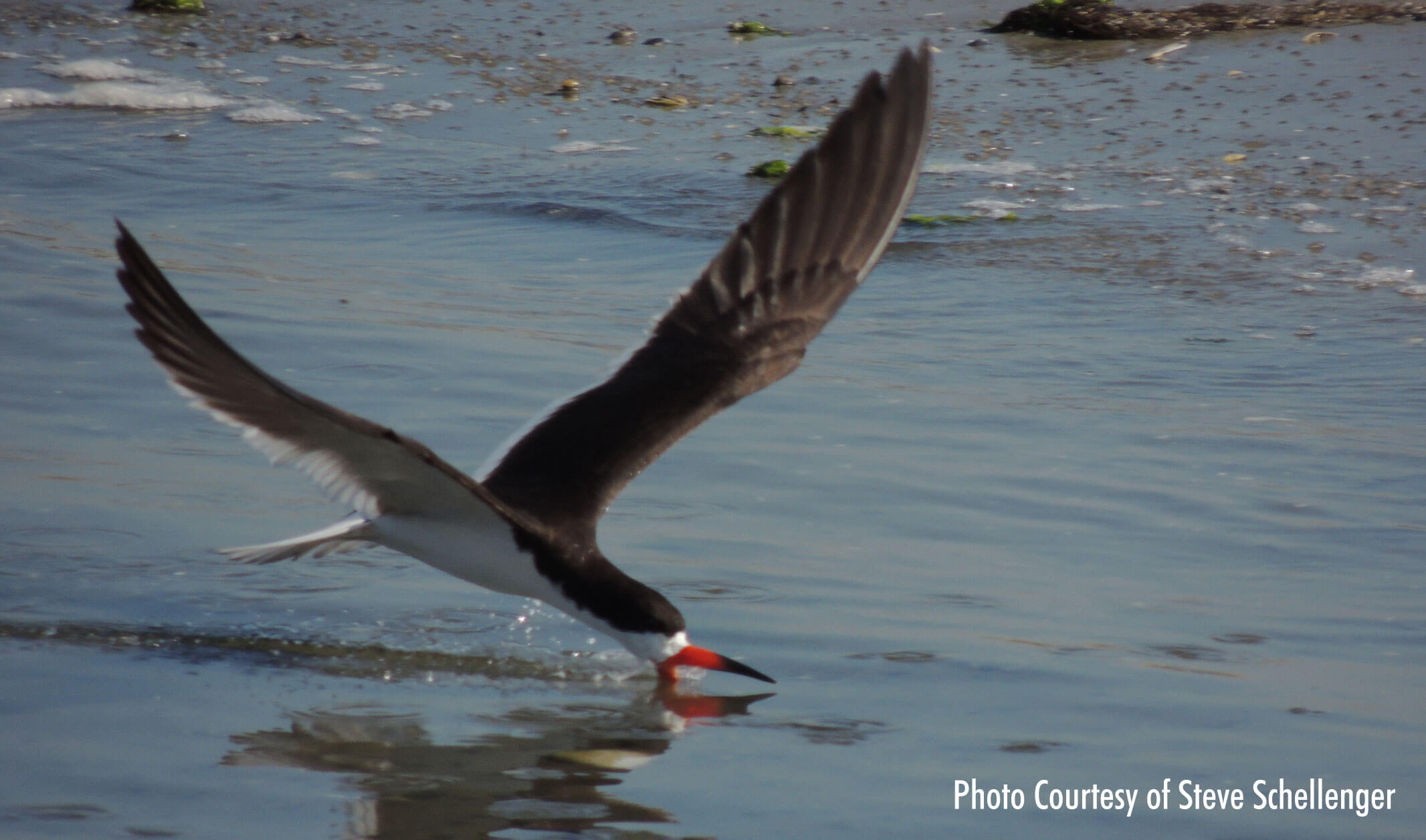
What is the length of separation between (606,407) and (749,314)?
54 cm

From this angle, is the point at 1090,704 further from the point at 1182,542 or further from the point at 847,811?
the point at 1182,542

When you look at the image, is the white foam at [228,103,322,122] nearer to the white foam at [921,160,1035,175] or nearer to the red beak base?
the white foam at [921,160,1035,175]

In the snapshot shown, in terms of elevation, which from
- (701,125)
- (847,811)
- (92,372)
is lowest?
(847,811)

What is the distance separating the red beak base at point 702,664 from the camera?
387 centimetres

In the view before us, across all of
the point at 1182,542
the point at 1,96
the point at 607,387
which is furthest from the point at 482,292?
the point at 1,96

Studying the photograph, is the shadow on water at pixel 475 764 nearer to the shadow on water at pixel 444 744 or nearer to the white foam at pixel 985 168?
the shadow on water at pixel 444 744

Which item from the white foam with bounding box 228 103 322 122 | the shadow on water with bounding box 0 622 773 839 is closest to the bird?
the shadow on water with bounding box 0 622 773 839

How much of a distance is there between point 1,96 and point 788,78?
515 centimetres

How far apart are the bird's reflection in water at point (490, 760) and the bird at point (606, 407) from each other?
0.79 feet

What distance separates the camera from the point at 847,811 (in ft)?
10.6

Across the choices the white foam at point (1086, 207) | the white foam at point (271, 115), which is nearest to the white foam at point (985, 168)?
the white foam at point (1086, 207)

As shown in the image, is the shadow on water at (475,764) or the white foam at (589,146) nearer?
the shadow on water at (475,764)

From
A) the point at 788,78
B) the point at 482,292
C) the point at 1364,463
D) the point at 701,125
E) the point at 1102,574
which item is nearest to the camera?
the point at 1102,574

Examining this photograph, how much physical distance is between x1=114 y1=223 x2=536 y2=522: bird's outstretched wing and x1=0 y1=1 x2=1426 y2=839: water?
1.65ft
